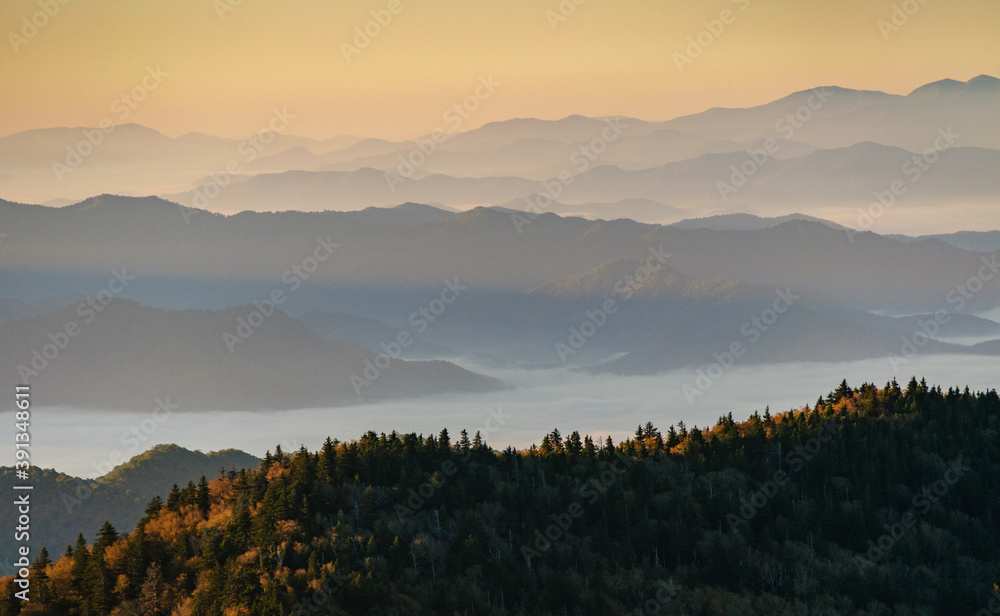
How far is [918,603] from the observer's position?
19188 cm

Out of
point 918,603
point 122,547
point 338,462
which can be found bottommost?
point 918,603

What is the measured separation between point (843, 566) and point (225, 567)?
10374 cm

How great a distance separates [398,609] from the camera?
173125mm

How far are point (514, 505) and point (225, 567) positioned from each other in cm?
5103

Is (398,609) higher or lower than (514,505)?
lower

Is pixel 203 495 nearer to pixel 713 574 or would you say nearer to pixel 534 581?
pixel 534 581

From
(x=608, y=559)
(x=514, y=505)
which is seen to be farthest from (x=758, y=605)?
(x=514, y=505)

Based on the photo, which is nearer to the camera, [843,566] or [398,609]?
[398,609]

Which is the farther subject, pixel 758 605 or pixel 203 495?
pixel 203 495

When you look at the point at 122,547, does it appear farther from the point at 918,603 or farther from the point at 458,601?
the point at 918,603

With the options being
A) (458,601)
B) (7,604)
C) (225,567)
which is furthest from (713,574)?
(7,604)

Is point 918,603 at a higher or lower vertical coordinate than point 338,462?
lower

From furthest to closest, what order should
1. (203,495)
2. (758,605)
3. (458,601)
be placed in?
(203,495), (758,605), (458,601)

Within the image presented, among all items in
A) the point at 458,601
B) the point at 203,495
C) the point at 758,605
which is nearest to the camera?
the point at 458,601
